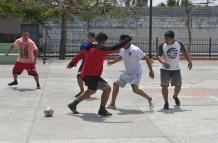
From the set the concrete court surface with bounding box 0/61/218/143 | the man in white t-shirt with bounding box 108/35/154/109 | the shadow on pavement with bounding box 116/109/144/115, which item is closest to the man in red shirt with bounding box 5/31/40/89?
the concrete court surface with bounding box 0/61/218/143

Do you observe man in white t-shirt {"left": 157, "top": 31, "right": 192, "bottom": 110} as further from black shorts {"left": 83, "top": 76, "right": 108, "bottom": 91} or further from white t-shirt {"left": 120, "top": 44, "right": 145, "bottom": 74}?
black shorts {"left": 83, "top": 76, "right": 108, "bottom": 91}

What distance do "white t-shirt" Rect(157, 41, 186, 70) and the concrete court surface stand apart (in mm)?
941

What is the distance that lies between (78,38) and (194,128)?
91.7 ft

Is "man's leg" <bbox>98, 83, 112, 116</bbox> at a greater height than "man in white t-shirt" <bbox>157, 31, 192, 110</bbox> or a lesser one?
lesser

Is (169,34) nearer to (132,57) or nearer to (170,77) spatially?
(132,57)

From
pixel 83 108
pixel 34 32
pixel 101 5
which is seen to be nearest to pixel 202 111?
pixel 83 108

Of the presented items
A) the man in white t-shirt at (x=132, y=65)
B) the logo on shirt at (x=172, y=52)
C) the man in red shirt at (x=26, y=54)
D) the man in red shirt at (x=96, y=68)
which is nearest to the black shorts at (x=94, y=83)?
the man in red shirt at (x=96, y=68)

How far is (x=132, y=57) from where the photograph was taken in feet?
34.2

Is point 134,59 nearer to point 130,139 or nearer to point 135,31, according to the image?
point 130,139

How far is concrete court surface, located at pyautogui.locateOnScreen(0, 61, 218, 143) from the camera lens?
25.5ft

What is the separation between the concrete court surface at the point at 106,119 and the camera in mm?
7785

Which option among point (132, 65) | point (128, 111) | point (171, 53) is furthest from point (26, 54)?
point (171, 53)

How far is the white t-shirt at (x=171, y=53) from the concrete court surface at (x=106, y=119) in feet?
3.09

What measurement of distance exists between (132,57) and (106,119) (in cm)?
164
